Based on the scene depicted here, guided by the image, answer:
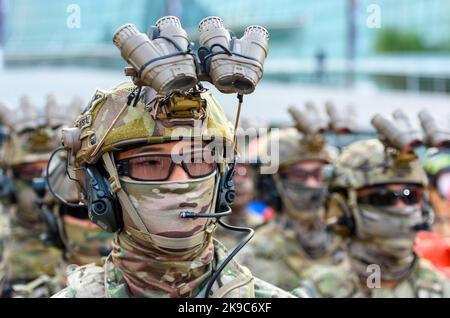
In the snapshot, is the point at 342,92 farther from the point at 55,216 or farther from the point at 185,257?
the point at 185,257

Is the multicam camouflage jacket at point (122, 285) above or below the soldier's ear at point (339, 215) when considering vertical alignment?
below

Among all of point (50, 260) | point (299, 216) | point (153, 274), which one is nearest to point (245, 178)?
point (299, 216)

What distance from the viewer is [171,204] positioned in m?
4.00

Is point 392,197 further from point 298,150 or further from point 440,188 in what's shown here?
point 440,188

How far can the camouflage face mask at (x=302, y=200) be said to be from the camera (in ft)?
31.3

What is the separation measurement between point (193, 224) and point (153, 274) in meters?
0.33

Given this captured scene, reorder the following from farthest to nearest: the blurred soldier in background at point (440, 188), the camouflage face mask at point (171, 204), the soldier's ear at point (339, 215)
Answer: the blurred soldier in background at point (440, 188)
the soldier's ear at point (339, 215)
the camouflage face mask at point (171, 204)

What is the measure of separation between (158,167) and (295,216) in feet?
19.1

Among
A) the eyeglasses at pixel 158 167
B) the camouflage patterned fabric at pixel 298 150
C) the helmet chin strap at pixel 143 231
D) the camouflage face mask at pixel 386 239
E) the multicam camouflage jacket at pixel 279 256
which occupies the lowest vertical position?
the multicam camouflage jacket at pixel 279 256

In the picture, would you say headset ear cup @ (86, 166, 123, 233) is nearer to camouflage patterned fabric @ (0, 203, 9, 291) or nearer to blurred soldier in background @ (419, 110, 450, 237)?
camouflage patterned fabric @ (0, 203, 9, 291)

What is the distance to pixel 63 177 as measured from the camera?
21.3 ft

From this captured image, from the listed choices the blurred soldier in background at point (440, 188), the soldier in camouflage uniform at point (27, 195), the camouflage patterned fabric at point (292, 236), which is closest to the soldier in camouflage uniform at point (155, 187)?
the soldier in camouflage uniform at point (27, 195)

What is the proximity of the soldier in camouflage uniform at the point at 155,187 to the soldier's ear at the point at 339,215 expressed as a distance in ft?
9.62

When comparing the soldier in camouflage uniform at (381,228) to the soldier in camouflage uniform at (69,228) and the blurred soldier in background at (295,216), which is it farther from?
the blurred soldier in background at (295,216)
